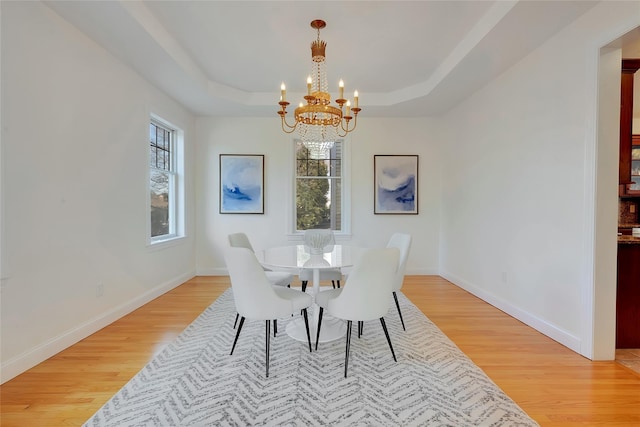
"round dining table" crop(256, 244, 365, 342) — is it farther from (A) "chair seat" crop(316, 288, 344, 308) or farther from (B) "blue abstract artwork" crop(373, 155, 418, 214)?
(B) "blue abstract artwork" crop(373, 155, 418, 214)

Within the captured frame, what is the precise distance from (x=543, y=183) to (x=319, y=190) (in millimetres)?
3152

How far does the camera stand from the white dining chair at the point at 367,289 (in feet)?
6.61

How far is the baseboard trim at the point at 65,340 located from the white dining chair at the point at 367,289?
2.10 metres

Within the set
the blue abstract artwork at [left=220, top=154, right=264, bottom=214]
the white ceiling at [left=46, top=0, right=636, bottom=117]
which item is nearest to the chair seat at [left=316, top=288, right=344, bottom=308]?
the white ceiling at [left=46, top=0, right=636, bottom=117]

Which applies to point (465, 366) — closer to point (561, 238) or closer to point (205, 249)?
point (561, 238)

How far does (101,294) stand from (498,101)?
4.57 m

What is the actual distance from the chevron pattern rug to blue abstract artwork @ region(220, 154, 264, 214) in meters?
2.67

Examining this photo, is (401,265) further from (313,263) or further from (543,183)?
(543,183)

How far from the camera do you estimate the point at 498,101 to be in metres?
3.52

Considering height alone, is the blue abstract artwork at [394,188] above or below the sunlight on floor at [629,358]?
above

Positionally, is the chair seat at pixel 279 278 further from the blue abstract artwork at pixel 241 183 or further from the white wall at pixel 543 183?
the white wall at pixel 543 183

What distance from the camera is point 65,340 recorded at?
2.45 meters

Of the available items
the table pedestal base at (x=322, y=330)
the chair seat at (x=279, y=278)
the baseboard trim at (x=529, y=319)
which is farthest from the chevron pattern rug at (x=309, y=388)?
the baseboard trim at (x=529, y=319)

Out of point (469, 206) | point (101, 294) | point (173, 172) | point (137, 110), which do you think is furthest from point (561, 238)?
point (173, 172)
